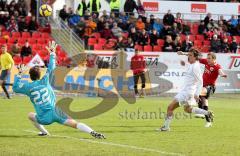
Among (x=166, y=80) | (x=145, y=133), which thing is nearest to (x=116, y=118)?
(x=145, y=133)

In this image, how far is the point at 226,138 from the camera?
1441 cm

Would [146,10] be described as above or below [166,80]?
above

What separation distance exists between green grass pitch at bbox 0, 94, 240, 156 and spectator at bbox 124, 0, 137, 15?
15391mm

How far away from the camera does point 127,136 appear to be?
14.6m

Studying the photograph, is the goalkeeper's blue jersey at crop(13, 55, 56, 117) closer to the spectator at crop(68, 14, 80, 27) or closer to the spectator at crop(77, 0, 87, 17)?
the spectator at crop(68, 14, 80, 27)

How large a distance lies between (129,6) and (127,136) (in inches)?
914

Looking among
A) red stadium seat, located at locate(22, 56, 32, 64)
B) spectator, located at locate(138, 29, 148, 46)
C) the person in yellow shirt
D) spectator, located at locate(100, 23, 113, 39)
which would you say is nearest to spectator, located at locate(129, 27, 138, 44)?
spectator, located at locate(138, 29, 148, 46)

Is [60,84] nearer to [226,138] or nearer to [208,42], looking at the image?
[208,42]

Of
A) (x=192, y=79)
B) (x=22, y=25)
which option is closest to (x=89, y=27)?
(x=22, y=25)

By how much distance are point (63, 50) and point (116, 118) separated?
47.9 feet

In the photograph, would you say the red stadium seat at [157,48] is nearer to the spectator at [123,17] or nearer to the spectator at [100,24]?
the spectator at [123,17]

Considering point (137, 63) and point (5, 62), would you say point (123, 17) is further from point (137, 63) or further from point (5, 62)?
point (5, 62)

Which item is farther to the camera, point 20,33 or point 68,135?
point 20,33

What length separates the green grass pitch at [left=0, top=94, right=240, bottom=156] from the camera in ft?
39.3
